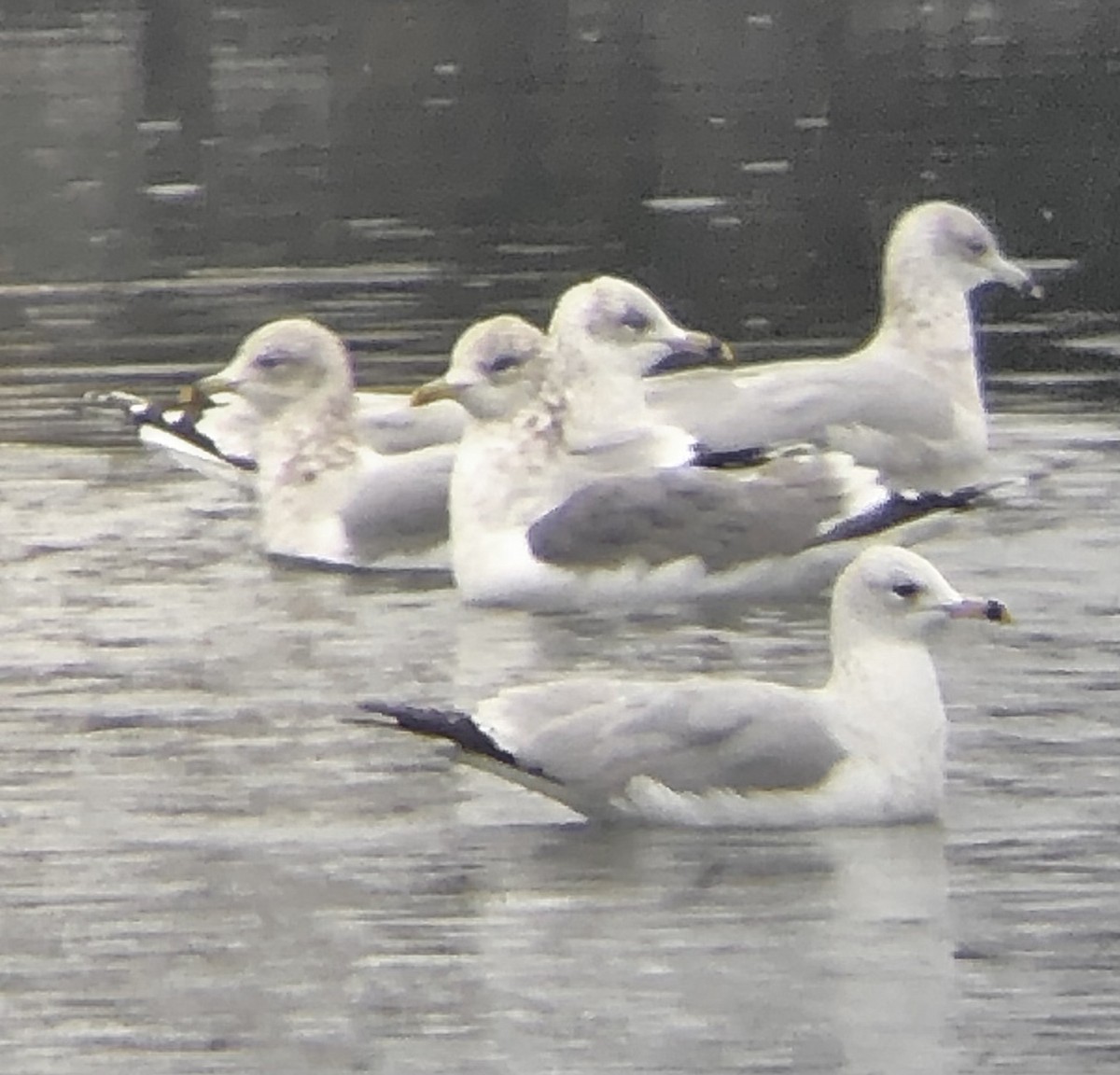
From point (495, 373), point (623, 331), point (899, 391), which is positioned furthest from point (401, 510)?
point (899, 391)

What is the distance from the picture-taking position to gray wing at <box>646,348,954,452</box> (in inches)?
553

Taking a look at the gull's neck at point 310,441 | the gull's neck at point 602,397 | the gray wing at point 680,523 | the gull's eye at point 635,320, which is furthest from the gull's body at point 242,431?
the gray wing at point 680,523

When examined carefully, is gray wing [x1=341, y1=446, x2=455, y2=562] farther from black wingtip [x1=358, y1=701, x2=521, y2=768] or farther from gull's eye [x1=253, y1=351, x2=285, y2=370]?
black wingtip [x1=358, y1=701, x2=521, y2=768]

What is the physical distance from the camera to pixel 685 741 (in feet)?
32.2

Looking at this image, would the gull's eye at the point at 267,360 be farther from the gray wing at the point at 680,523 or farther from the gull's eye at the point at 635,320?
the gray wing at the point at 680,523

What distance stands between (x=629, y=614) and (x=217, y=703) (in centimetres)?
179

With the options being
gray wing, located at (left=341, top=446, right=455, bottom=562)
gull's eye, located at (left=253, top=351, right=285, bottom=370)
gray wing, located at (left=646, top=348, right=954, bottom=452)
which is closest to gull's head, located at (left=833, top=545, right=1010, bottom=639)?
gray wing, located at (left=341, top=446, right=455, bottom=562)

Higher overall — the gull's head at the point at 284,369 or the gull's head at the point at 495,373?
the gull's head at the point at 495,373

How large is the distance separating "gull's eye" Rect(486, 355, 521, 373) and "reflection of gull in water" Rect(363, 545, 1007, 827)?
342 cm

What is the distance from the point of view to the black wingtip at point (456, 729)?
9797mm

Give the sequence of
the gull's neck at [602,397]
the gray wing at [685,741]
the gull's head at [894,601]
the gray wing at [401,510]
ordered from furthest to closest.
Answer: the gull's neck at [602,397]
the gray wing at [401,510]
the gull's head at [894,601]
the gray wing at [685,741]

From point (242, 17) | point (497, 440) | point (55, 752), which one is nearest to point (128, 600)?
point (497, 440)

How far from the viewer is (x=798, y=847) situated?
31.9 ft

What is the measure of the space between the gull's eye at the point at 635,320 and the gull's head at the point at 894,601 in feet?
14.0
